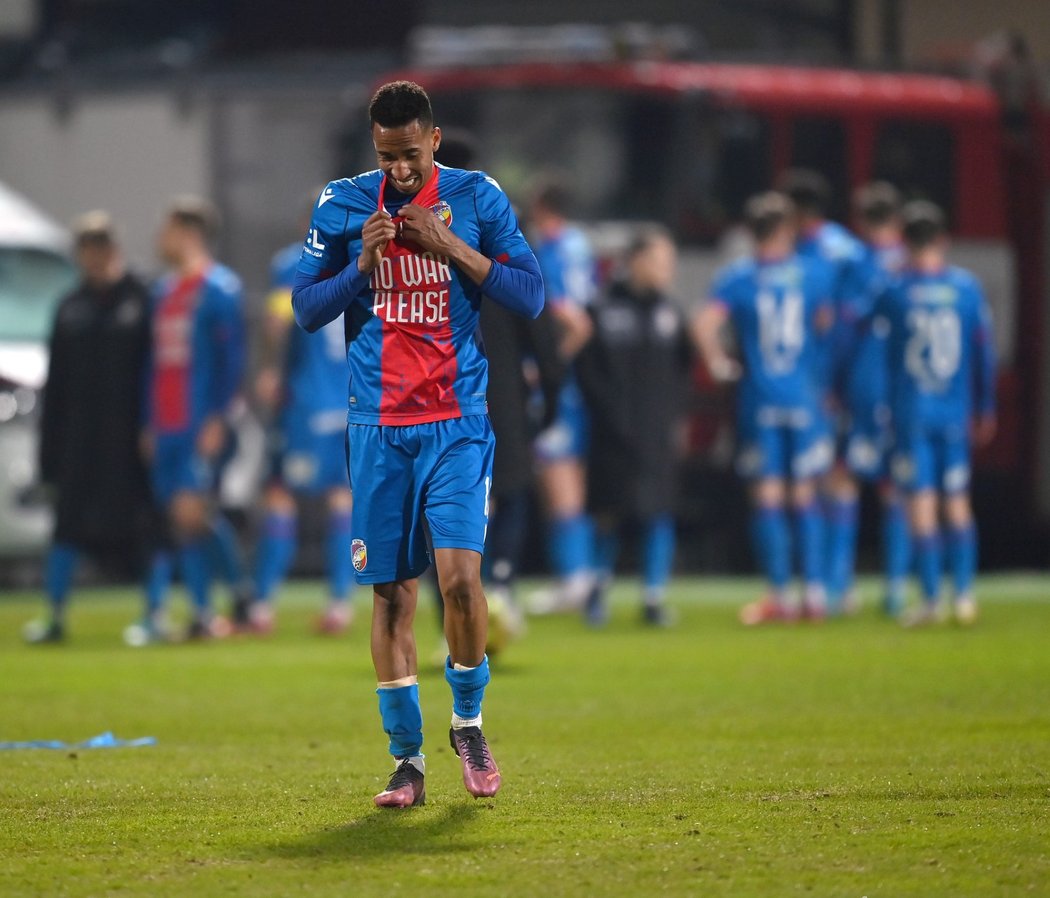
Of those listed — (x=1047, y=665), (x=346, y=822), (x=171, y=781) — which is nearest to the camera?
(x=346, y=822)

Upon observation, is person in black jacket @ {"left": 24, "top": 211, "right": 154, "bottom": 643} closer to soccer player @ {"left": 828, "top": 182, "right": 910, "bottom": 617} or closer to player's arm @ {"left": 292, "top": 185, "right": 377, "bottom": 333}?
→ soccer player @ {"left": 828, "top": 182, "right": 910, "bottom": 617}

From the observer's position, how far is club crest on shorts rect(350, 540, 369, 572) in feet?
22.9

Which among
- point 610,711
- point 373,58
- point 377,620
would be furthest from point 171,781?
point 373,58

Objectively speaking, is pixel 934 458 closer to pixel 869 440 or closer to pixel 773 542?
pixel 869 440

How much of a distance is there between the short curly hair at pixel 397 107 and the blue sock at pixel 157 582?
7063 mm

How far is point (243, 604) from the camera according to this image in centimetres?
1373

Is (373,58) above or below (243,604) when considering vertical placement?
above

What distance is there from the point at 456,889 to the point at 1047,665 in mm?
6213

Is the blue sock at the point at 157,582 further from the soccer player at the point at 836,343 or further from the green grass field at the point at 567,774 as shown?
the soccer player at the point at 836,343

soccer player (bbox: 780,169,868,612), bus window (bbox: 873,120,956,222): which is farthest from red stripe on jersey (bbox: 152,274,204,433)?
bus window (bbox: 873,120,956,222)

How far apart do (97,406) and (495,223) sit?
687cm

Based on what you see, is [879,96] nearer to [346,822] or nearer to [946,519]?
[946,519]

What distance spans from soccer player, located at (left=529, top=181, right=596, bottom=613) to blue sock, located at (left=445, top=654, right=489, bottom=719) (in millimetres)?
6779

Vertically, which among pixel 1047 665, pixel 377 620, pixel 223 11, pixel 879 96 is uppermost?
pixel 223 11
